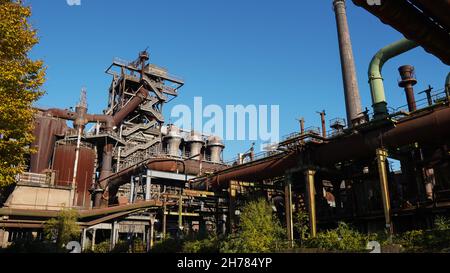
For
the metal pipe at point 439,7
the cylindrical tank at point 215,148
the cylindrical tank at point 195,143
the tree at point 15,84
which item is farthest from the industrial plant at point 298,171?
the cylindrical tank at point 215,148

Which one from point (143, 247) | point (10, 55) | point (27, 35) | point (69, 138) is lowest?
point (143, 247)

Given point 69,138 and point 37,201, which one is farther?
point 69,138

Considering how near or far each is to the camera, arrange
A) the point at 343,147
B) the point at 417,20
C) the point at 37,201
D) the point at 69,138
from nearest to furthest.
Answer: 1. the point at 417,20
2. the point at 343,147
3. the point at 37,201
4. the point at 69,138

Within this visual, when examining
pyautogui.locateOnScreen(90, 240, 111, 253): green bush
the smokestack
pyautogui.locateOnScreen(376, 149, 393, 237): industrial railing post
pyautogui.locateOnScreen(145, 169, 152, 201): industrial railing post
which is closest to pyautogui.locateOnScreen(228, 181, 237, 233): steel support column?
pyautogui.locateOnScreen(145, 169, 152, 201): industrial railing post

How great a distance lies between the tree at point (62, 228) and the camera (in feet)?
88.2

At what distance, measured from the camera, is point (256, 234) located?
24578 mm

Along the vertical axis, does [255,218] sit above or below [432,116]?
below

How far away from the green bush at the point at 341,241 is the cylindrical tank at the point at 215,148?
41548mm

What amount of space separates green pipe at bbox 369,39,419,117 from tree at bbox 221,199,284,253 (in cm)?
1061

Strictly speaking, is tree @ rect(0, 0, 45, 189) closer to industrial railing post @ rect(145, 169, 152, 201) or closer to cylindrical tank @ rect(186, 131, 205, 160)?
industrial railing post @ rect(145, 169, 152, 201)
